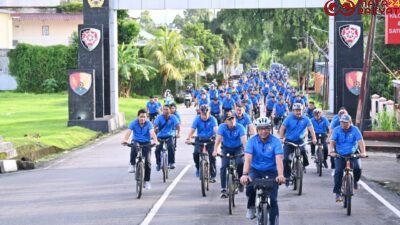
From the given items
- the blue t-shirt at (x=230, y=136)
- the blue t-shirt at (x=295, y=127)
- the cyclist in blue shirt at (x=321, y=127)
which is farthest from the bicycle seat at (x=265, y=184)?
the cyclist in blue shirt at (x=321, y=127)

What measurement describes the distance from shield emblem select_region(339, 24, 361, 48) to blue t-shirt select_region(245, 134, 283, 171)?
22.8 meters

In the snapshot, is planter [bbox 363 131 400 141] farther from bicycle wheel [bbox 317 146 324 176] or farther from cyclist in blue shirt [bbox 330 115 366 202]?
cyclist in blue shirt [bbox 330 115 366 202]

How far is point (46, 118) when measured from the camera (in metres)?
39.8

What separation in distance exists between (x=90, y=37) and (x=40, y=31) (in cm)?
4433

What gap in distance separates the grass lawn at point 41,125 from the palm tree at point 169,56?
13825 mm

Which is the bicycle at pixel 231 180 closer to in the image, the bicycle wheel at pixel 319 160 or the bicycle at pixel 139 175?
the bicycle at pixel 139 175

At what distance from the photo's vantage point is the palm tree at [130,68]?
203ft

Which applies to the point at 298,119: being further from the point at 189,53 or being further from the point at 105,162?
the point at 189,53

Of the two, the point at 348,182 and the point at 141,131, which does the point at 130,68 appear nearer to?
the point at 141,131

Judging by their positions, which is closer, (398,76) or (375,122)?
(375,122)

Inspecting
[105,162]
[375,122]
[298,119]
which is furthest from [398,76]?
[298,119]

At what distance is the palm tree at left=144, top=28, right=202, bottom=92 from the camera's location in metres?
68.3

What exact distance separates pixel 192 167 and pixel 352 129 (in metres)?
8.00

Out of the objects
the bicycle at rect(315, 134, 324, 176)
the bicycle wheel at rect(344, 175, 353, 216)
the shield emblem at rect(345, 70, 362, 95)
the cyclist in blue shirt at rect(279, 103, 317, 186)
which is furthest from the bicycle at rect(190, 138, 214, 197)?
the shield emblem at rect(345, 70, 362, 95)
